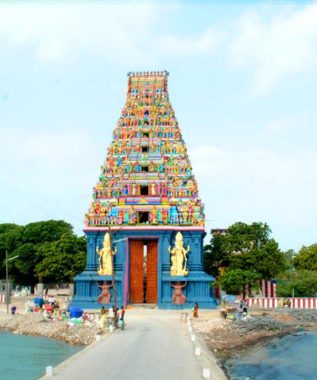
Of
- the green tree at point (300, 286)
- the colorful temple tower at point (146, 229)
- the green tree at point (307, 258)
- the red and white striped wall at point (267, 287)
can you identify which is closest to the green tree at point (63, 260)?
the colorful temple tower at point (146, 229)

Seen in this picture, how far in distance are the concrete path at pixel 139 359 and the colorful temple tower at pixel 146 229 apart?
15404 millimetres

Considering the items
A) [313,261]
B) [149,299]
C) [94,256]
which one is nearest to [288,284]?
[313,261]

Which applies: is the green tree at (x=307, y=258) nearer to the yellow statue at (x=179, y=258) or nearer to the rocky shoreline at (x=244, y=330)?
the rocky shoreline at (x=244, y=330)

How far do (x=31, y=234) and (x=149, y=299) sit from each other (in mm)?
27200

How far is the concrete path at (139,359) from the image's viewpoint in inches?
699

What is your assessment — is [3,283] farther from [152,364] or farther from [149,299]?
[152,364]

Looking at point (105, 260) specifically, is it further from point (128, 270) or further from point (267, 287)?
point (267, 287)

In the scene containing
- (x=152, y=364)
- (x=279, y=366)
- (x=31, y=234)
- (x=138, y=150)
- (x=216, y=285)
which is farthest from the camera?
(x=31, y=234)

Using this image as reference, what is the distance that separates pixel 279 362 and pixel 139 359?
34.1 ft

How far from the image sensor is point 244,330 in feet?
118

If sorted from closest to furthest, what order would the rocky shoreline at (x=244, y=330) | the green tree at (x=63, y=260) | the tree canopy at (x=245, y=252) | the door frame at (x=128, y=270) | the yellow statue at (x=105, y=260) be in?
the rocky shoreline at (x=244, y=330)
the door frame at (x=128, y=270)
the yellow statue at (x=105, y=260)
the tree canopy at (x=245, y=252)
the green tree at (x=63, y=260)

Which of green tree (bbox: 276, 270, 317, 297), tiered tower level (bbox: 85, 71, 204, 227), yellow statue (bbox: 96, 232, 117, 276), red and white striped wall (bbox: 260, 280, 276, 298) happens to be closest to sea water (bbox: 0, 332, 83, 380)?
yellow statue (bbox: 96, 232, 117, 276)

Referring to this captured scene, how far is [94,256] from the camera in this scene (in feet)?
161

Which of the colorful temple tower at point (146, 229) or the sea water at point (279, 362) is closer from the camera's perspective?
the sea water at point (279, 362)
